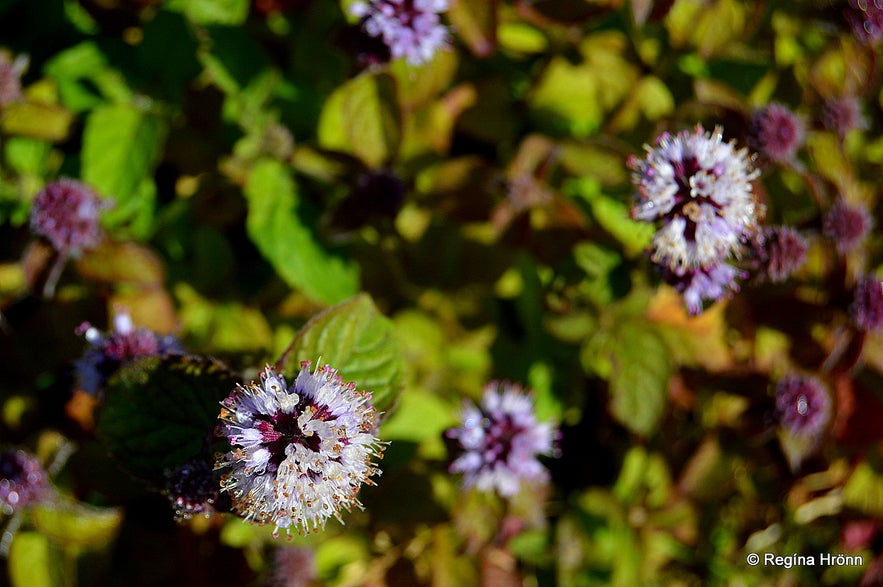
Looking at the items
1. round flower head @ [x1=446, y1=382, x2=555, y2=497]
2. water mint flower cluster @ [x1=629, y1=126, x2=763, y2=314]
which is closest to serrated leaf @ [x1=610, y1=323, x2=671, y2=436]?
round flower head @ [x1=446, y1=382, x2=555, y2=497]

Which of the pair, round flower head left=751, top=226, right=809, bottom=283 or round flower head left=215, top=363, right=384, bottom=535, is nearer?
round flower head left=215, top=363, right=384, bottom=535

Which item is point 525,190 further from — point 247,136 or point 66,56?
point 66,56

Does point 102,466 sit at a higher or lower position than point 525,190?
lower

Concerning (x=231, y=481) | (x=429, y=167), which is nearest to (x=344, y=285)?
(x=429, y=167)

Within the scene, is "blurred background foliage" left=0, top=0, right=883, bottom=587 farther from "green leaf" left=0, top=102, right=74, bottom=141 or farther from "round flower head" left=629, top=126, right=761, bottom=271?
"round flower head" left=629, top=126, right=761, bottom=271

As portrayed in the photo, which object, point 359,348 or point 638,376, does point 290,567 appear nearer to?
point 359,348
